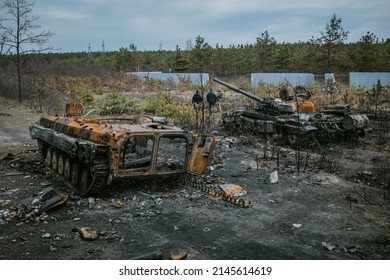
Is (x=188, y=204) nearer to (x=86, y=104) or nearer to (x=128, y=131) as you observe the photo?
(x=128, y=131)

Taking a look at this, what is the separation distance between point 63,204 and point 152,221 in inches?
69.2

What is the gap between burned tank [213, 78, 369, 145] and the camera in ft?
46.2

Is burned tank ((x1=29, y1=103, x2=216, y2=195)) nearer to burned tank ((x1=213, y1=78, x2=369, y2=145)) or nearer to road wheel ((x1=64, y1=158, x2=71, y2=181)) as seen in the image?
road wheel ((x1=64, y1=158, x2=71, y2=181))

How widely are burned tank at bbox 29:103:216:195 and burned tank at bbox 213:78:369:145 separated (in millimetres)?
5262

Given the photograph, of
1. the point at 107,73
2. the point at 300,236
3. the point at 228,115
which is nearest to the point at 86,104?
the point at 228,115

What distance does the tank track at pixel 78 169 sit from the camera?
25.1ft

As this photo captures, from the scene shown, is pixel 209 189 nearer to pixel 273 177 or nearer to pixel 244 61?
pixel 273 177

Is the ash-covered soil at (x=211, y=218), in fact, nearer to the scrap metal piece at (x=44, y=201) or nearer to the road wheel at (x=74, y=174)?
the scrap metal piece at (x=44, y=201)

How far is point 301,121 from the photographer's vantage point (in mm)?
14133

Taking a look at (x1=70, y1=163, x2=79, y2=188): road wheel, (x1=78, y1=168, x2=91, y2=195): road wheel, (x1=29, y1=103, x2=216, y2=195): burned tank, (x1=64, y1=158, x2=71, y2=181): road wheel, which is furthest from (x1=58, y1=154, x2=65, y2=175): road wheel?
(x1=78, y1=168, x2=91, y2=195): road wheel

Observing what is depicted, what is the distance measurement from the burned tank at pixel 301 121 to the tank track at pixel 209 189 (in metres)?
4.85

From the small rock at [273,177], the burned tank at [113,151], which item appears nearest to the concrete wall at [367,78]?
the small rock at [273,177]

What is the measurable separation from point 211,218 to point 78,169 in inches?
127

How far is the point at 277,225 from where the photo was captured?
692 centimetres
